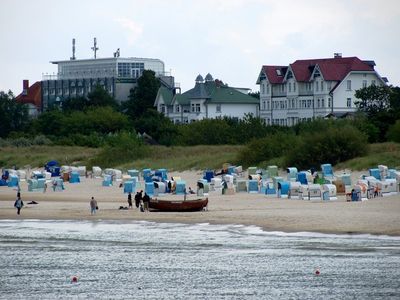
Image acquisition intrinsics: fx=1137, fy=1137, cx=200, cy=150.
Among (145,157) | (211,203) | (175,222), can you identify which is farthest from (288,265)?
(145,157)

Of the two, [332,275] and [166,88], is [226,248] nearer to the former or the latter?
[332,275]

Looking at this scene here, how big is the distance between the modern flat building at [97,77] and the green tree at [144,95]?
29.4ft

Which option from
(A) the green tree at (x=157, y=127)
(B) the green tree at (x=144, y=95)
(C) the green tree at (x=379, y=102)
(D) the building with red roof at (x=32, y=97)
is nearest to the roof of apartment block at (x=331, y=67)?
(C) the green tree at (x=379, y=102)

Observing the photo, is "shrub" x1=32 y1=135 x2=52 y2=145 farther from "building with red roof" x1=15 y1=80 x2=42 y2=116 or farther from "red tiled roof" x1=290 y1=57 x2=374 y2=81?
"building with red roof" x1=15 y1=80 x2=42 y2=116

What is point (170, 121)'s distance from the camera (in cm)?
11600

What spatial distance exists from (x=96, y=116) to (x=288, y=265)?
8328cm

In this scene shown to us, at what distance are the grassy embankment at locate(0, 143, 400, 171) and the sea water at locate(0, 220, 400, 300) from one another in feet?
78.4

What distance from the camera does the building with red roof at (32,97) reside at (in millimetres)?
148375

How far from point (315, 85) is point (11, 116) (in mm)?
41512

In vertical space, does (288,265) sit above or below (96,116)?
below

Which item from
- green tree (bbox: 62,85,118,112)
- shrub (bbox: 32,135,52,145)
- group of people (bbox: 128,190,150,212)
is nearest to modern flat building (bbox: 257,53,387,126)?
shrub (bbox: 32,135,52,145)

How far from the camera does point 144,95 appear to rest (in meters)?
127

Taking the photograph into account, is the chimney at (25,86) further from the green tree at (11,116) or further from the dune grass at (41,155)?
the dune grass at (41,155)

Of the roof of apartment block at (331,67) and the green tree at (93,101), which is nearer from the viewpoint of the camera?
the roof of apartment block at (331,67)
